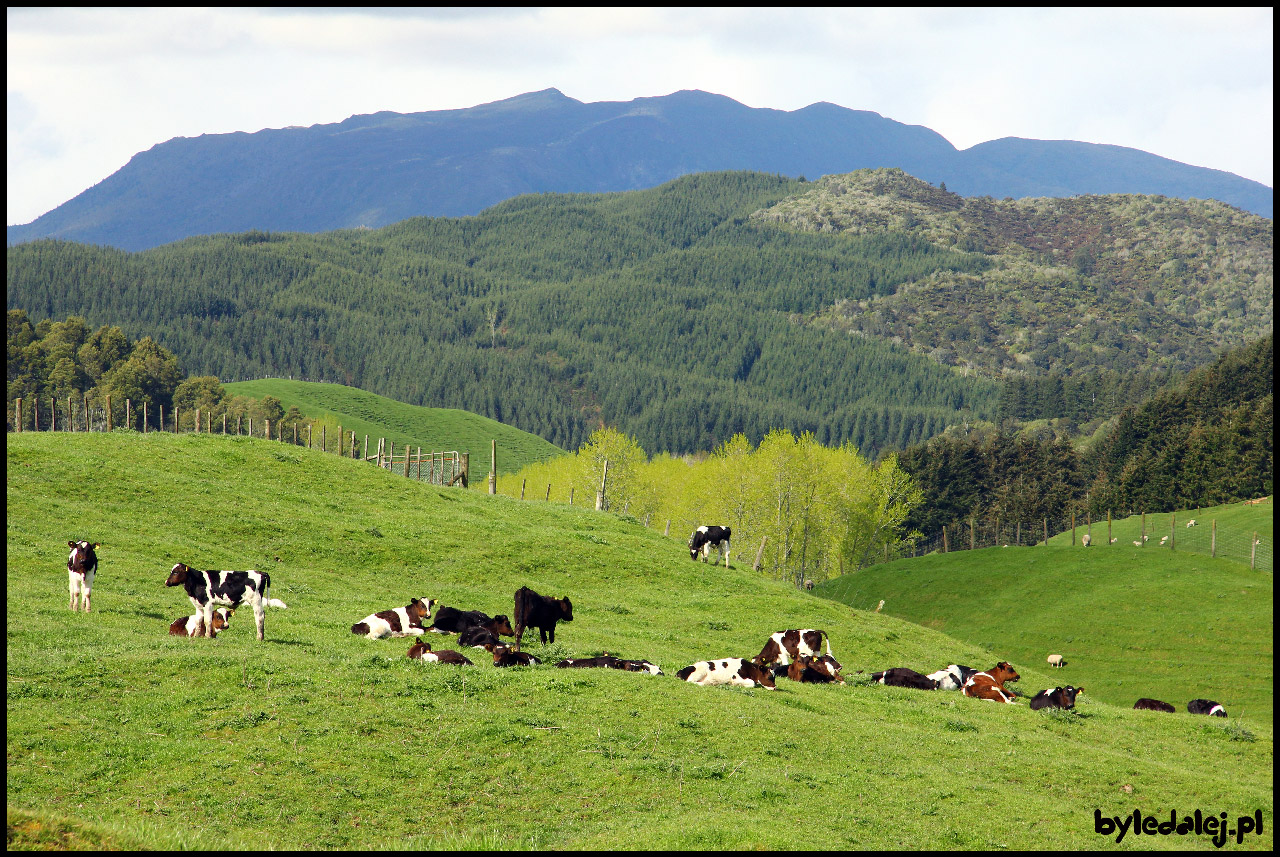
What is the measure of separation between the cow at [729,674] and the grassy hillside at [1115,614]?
24.4 meters

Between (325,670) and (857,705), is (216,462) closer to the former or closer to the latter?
(325,670)

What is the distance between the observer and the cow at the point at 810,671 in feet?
84.6

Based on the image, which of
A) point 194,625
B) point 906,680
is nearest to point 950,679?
point 906,680

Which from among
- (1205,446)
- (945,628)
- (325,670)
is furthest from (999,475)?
(325,670)

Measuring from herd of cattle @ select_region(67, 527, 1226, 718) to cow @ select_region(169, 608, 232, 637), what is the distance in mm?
23

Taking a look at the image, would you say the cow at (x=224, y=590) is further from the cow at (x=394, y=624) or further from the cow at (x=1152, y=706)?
the cow at (x=1152, y=706)

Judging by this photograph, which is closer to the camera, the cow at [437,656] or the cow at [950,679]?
the cow at [437,656]

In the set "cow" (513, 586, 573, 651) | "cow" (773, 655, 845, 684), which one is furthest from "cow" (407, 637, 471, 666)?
"cow" (773, 655, 845, 684)

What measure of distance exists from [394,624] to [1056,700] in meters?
17.9

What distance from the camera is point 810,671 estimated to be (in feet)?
84.8

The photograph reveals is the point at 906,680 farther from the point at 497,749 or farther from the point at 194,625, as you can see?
the point at 194,625

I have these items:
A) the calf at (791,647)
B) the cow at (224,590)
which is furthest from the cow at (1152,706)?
the cow at (224,590)

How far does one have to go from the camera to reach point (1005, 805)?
15.3 m

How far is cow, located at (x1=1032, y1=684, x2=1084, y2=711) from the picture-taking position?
25837 millimetres
